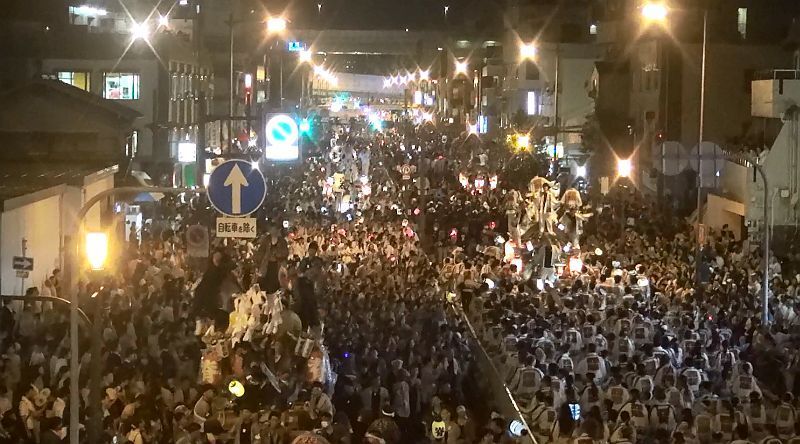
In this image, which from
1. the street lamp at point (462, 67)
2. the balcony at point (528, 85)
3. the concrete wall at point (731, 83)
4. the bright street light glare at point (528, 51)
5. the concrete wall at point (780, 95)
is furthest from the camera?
the street lamp at point (462, 67)

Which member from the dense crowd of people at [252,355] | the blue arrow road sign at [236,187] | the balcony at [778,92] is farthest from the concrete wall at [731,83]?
the blue arrow road sign at [236,187]

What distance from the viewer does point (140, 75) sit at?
122 feet

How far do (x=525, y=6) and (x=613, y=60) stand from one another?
2191cm

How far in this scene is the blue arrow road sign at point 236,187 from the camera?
12078 millimetres

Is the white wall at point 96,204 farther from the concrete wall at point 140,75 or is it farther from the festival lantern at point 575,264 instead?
the festival lantern at point 575,264

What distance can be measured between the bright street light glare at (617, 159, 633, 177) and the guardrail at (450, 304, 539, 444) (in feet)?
70.4

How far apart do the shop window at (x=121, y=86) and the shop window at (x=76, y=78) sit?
0.56m

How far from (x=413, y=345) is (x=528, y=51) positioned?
44007 millimetres

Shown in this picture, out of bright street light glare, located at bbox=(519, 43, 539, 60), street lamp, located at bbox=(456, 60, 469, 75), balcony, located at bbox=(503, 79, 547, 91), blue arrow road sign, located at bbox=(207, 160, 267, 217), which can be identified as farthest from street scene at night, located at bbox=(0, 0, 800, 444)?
street lamp, located at bbox=(456, 60, 469, 75)

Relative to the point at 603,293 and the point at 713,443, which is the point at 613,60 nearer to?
the point at 603,293

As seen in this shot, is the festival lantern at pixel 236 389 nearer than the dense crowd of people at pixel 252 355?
No

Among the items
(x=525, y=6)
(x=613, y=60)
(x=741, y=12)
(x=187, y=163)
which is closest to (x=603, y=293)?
(x=741, y=12)

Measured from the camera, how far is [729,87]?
3822 centimetres

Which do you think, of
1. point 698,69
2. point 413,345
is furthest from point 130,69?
point 413,345
